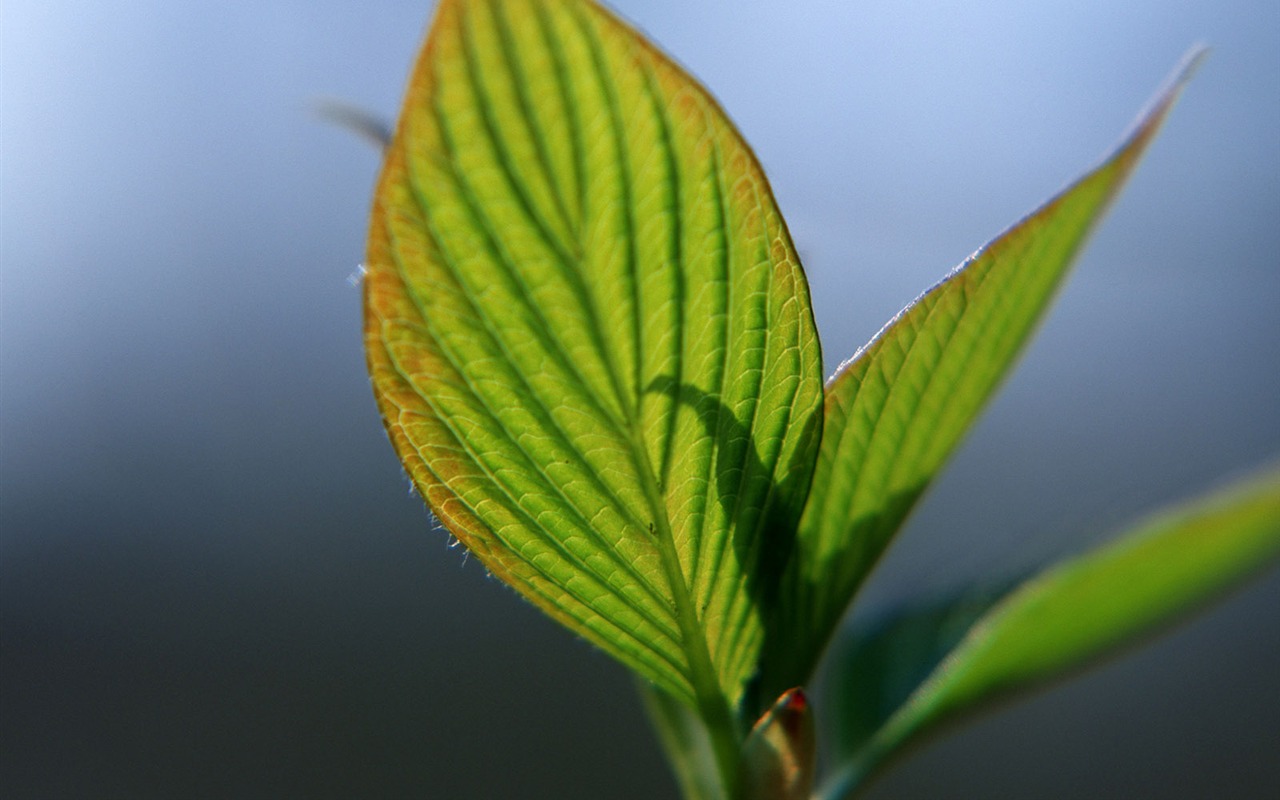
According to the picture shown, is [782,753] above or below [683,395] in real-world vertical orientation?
below

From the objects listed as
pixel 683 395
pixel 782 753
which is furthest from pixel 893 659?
pixel 683 395

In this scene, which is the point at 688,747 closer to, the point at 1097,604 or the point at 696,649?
the point at 696,649

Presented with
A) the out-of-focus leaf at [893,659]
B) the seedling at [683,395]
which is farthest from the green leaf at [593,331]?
the out-of-focus leaf at [893,659]

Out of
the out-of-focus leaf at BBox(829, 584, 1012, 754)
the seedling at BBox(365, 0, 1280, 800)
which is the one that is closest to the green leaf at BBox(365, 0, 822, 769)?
the seedling at BBox(365, 0, 1280, 800)

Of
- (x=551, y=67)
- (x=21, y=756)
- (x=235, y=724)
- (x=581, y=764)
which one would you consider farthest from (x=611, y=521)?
(x=21, y=756)

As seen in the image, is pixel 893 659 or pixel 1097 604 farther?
pixel 893 659

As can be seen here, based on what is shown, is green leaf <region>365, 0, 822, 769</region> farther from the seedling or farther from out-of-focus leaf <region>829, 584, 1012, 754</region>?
out-of-focus leaf <region>829, 584, 1012, 754</region>

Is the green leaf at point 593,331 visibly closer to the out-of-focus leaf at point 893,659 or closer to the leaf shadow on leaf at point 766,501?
the leaf shadow on leaf at point 766,501
